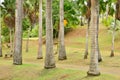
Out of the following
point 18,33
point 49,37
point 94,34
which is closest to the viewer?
point 94,34

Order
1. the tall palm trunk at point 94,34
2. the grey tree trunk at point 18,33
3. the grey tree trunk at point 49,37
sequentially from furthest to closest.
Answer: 1. the grey tree trunk at point 18,33
2. the grey tree trunk at point 49,37
3. the tall palm trunk at point 94,34

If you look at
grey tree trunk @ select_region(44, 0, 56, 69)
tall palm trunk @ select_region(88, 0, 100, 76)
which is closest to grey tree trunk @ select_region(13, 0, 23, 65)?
grey tree trunk @ select_region(44, 0, 56, 69)

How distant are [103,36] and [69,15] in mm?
6472

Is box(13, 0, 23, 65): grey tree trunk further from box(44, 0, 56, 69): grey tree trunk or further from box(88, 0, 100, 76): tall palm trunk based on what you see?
box(88, 0, 100, 76): tall palm trunk

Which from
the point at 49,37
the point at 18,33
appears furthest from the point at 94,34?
the point at 18,33

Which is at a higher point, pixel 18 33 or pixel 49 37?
pixel 18 33

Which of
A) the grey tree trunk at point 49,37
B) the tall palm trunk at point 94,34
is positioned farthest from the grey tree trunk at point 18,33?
the tall palm trunk at point 94,34

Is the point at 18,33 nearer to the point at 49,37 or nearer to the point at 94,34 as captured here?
the point at 49,37

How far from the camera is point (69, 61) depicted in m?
29.9

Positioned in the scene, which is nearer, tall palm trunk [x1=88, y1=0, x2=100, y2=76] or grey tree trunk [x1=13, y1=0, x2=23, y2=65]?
tall palm trunk [x1=88, y1=0, x2=100, y2=76]

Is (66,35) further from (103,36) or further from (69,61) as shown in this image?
(69,61)

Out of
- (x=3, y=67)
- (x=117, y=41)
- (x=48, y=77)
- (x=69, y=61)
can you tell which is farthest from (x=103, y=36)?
(x=48, y=77)

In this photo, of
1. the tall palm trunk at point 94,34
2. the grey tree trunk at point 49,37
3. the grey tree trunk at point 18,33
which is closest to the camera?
the tall palm trunk at point 94,34

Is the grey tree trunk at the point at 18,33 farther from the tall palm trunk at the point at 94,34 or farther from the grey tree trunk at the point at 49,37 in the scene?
the tall palm trunk at the point at 94,34
